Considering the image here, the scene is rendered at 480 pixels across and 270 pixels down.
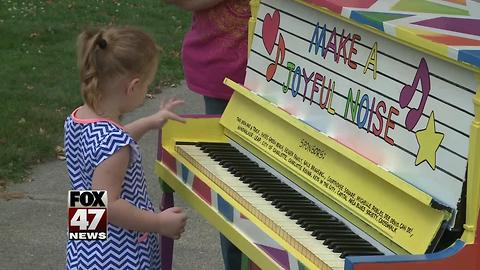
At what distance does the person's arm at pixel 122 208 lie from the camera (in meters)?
3.04

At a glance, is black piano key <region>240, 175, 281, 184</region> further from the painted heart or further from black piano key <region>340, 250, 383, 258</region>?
black piano key <region>340, 250, 383, 258</region>

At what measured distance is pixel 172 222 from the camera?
3.24 metres

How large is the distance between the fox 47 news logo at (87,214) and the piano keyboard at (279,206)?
48 centimetres

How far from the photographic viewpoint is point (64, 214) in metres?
5.78

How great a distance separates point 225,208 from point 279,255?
450 mm

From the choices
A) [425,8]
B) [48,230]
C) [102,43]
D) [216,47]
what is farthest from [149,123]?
[48,230]

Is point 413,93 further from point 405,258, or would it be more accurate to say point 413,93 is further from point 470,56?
point 405,258

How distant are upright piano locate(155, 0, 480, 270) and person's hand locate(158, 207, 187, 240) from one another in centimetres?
17

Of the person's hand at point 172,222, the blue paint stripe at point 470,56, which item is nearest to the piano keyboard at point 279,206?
the person's hand at point 172,222

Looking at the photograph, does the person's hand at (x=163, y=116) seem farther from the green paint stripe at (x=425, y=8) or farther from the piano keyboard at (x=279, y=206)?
the green paint stripe at (x=425, y=8)

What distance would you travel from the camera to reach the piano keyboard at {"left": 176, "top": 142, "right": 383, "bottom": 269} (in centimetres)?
292

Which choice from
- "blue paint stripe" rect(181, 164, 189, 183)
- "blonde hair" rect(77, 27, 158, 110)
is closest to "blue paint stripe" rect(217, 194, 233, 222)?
"blue paint stripe" rect(181, 164, 189, 183)

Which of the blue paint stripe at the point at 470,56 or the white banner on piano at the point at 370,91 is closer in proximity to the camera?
the blue paint stripe at the point at 470,56

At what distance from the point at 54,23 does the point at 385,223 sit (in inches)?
343
